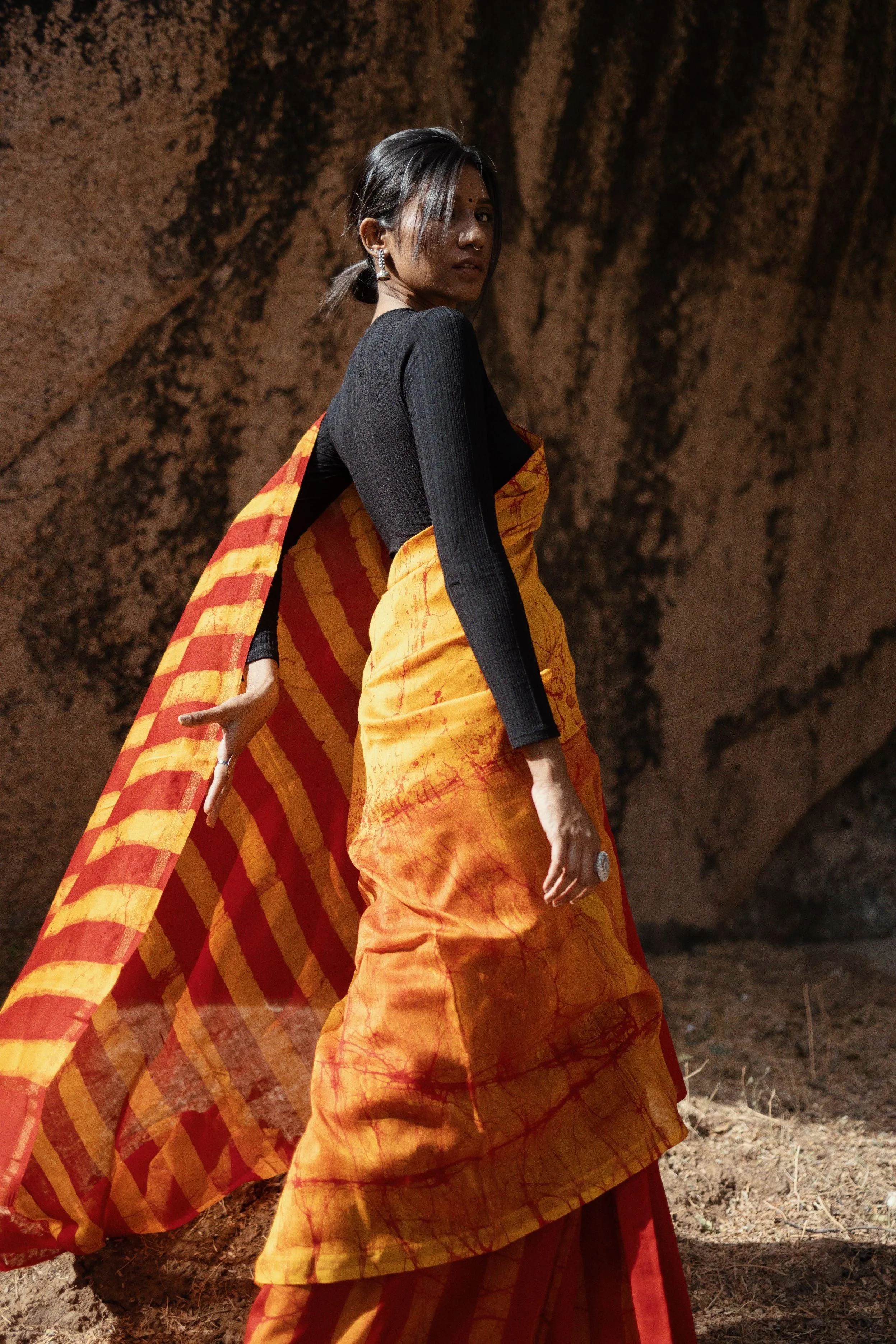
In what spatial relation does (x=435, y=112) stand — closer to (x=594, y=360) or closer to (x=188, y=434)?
(x=594, y=360)

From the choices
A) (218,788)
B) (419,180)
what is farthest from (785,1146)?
(419,180)

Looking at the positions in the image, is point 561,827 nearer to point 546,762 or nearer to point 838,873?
point 546,762

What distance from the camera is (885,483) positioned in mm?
3256

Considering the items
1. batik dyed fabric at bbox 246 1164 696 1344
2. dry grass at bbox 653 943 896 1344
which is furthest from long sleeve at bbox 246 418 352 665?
dry grass at bbox 653 943 896 1344

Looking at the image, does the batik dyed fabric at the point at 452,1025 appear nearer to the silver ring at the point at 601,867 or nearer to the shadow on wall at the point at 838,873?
the silver ring at the point at 601,867

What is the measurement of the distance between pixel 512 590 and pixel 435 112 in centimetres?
186

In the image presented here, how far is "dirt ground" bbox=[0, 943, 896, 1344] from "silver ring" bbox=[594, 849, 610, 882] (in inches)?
35.4

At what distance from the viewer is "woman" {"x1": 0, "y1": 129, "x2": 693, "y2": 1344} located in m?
1.09

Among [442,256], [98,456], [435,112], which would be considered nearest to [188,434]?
[98,456]

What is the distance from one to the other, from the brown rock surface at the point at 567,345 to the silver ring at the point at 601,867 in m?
1.58

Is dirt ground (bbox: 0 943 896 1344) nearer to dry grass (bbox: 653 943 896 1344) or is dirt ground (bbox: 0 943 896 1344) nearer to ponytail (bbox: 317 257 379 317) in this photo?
dry grass (bbox: 653 943 896 1344)

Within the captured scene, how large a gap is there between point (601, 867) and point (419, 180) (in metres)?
0.82

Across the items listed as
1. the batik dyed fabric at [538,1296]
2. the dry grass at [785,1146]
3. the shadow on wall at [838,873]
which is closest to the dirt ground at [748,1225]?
the dry grass at [785,1146]

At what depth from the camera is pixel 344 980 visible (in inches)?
62.3
